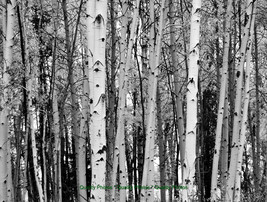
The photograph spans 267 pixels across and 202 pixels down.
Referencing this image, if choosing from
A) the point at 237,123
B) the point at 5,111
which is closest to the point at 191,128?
the point at 237,123

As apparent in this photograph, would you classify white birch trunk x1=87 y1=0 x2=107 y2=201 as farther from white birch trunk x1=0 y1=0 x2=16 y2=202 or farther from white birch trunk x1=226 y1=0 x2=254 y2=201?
white birch trunk x1=226 y1=0 x2=254 y2=201

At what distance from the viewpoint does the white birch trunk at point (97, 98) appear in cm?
328

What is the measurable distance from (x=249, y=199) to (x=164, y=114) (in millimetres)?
7343

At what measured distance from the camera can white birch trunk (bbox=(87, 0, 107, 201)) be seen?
328cm

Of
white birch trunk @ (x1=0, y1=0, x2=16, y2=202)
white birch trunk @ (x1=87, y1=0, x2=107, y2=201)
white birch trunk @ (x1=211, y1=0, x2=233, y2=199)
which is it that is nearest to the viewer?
white birch trunk @ (x1=87, y1=0, x2=107, y2=201)

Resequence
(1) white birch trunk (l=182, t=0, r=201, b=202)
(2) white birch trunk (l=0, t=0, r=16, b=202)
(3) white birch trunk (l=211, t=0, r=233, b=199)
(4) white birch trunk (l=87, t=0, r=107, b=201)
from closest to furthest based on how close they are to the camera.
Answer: (4) white birch trunk (l=87, t=0, r=107, b=201), (1) white birch trunk (l=182, t=0, r=201, b=202), (2) white birch trunk (l=0, t=0, r=16, b=202), (3) white birch trunk (l=211, t=0, r=233, b=199)

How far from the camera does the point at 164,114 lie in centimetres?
1402

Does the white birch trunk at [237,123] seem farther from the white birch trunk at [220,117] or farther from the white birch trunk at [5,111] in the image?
the white birch trunk at [5,111]

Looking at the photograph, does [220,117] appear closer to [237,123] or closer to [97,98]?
[237,123]

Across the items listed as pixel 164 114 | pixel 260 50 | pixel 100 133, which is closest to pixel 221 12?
pixel 100 133

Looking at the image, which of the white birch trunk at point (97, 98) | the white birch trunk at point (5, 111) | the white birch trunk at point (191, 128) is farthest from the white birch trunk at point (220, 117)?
the white birch trunk at point (5, 111)

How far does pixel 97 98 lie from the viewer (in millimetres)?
3352

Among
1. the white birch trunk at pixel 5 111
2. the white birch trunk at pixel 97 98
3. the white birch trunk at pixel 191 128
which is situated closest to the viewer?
the white birch trunk at pixel 97 98

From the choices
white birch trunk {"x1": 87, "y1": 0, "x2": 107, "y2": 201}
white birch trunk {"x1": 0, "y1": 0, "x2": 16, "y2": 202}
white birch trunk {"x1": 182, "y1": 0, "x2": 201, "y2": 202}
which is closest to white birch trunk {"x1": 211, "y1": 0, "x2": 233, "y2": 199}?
white birch trunk {"x1": 182, "y1": 0, "x2": 201, "y2": 202}
